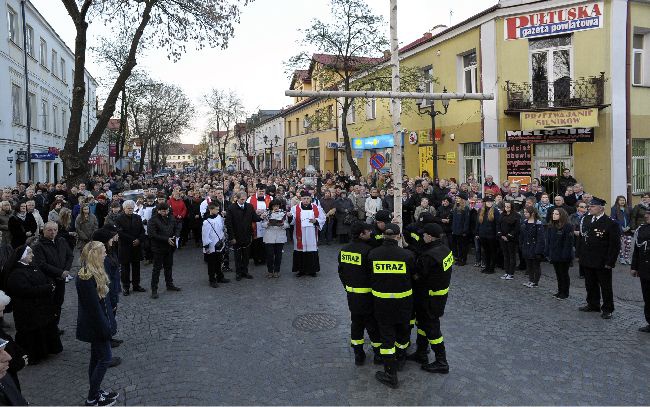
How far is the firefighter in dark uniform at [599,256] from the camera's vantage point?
7539 mm

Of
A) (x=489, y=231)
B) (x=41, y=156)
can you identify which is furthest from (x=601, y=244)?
Result: (x=41, y=156)

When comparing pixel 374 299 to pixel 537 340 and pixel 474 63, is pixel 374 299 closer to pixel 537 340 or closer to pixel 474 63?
pixel 537 340

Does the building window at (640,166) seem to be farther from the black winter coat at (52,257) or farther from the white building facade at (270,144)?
the white building facade at (270,144)

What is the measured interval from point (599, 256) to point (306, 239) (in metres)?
5.63

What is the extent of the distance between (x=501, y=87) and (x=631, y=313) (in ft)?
40.9

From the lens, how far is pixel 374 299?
5512 millimetres

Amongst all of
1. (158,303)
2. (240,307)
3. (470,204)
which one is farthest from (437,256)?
(470,204)

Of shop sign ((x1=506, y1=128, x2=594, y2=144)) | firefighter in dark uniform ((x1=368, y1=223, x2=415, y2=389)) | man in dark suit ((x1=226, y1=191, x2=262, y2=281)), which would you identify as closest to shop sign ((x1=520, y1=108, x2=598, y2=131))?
shop sign ((x1=506, y1=128, x2=594, y2=144))

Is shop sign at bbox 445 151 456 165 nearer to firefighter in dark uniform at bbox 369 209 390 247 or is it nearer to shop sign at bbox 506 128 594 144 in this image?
shop sign at bbox 506 128 594 144

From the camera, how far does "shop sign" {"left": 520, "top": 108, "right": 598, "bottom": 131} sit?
16.6m

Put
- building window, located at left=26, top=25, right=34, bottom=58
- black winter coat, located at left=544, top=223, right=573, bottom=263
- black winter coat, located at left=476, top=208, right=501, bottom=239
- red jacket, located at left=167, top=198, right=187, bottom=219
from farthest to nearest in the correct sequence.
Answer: building window, located at left=26, top=25, right=34, bottom=58
red jacket, located at left=167, top=198, right=187, bottom=219
black winter coat, located at left=476, top=208, right=501, bottom=239
black winter coat, located at left=544, top=223, right=573, bottom=263

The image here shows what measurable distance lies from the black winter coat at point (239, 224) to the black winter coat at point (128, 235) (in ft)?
5.90

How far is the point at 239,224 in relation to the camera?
10.3 metres

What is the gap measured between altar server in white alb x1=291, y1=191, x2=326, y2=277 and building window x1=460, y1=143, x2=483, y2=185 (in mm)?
11393
